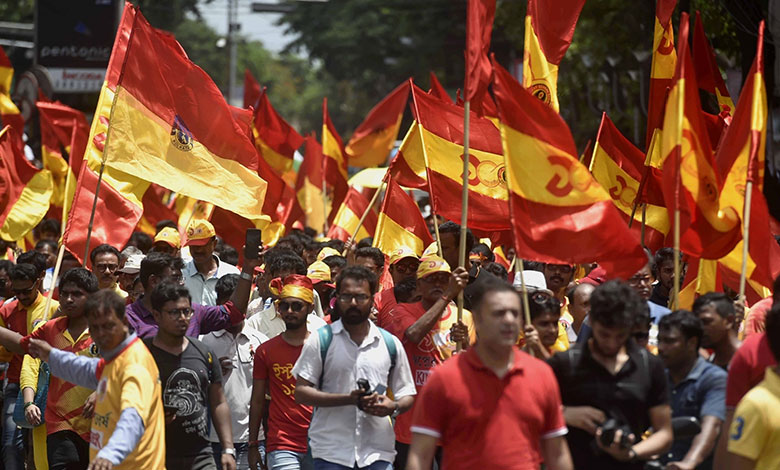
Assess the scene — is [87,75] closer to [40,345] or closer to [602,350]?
[40,345]

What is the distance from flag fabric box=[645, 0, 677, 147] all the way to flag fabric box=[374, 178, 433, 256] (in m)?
2.21

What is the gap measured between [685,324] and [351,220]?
932 centimetres

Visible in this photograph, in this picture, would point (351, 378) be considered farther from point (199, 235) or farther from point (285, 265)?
point (199, 235)

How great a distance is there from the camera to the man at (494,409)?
5.39 meters

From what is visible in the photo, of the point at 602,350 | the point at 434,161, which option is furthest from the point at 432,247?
the point at 602,350

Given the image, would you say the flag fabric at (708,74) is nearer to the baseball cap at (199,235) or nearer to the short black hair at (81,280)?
the baseball cap at (199,235)

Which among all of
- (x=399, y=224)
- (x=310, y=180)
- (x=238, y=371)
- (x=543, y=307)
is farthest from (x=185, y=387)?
(x=310, y=180)

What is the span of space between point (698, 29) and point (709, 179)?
3743 millimetres

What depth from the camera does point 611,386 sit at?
562cm

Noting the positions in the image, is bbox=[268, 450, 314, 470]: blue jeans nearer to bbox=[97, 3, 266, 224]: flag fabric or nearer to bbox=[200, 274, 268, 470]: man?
bbox=[200, 274, 268, 470]: man

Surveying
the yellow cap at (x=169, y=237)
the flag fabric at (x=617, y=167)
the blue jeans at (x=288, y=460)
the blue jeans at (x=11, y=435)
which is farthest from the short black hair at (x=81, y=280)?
the flag fabric at (x=617, y=167)

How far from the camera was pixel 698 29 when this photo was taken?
11.0 m

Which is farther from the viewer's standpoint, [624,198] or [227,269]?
[624,198]

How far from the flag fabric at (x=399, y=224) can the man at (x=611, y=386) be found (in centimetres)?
610
